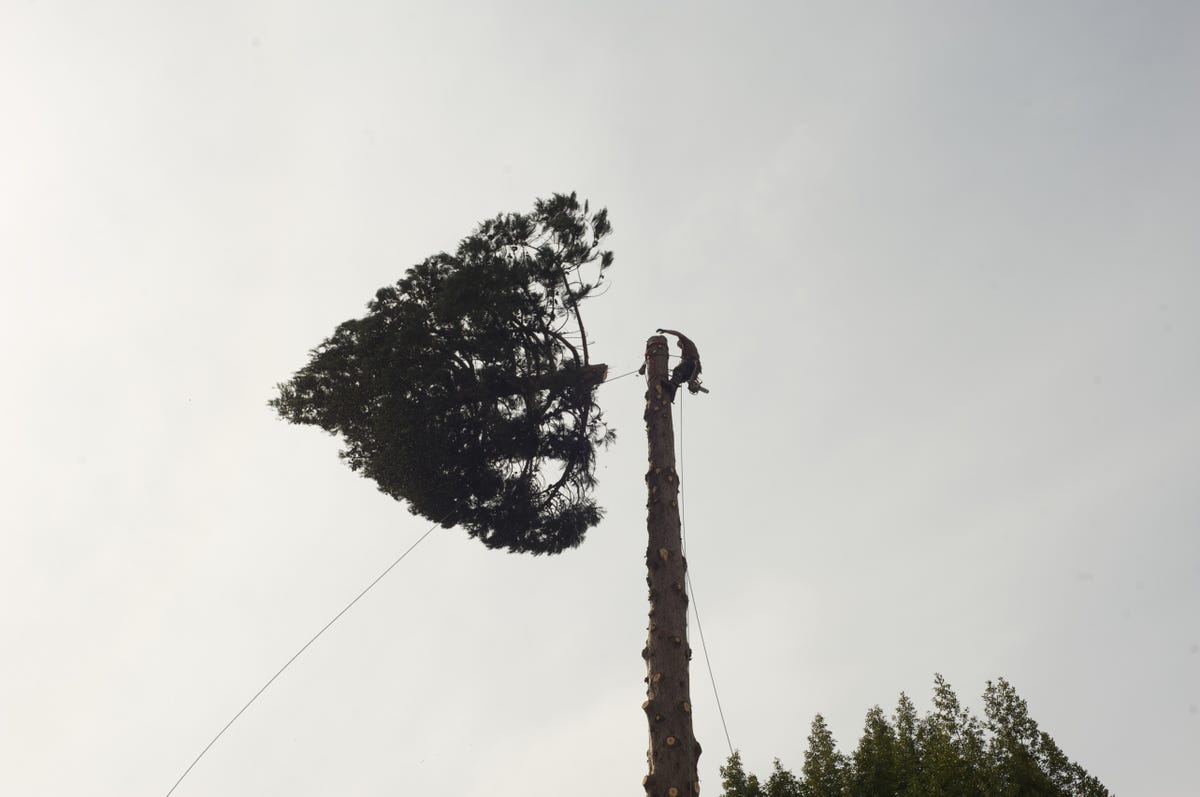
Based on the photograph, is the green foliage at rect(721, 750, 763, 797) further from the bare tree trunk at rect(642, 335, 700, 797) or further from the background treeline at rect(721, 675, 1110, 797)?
the bare tree trunk at rect(642, 335, 700, 797)

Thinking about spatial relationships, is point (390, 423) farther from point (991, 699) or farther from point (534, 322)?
point (991, 699)

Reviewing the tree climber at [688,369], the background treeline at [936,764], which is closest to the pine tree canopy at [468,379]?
the tree climber at [688,369]

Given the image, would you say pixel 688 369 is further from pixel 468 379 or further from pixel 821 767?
pixel 821 767

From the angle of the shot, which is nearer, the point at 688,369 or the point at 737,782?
the point at 688,369

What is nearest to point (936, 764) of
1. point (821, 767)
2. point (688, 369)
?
point (821, 767)

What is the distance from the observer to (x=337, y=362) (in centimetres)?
1224

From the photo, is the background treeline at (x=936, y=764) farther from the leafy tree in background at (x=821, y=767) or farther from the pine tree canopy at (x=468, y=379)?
the pine tree canopy at (x=468, y=379)

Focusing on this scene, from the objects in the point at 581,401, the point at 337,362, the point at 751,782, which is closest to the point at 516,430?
the point at 581,401

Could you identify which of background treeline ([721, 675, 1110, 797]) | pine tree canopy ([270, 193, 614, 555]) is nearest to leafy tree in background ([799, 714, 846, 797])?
background treeline ([721, 675, 1110, 797])

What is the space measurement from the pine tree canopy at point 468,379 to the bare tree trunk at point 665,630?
Result: 309 centimetres

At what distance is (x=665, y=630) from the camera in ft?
25.1

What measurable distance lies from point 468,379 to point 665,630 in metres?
5.77

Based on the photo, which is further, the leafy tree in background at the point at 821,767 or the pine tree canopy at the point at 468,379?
the leafy tree in background at the point at 821,767

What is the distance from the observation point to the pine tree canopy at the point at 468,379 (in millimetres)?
11688
